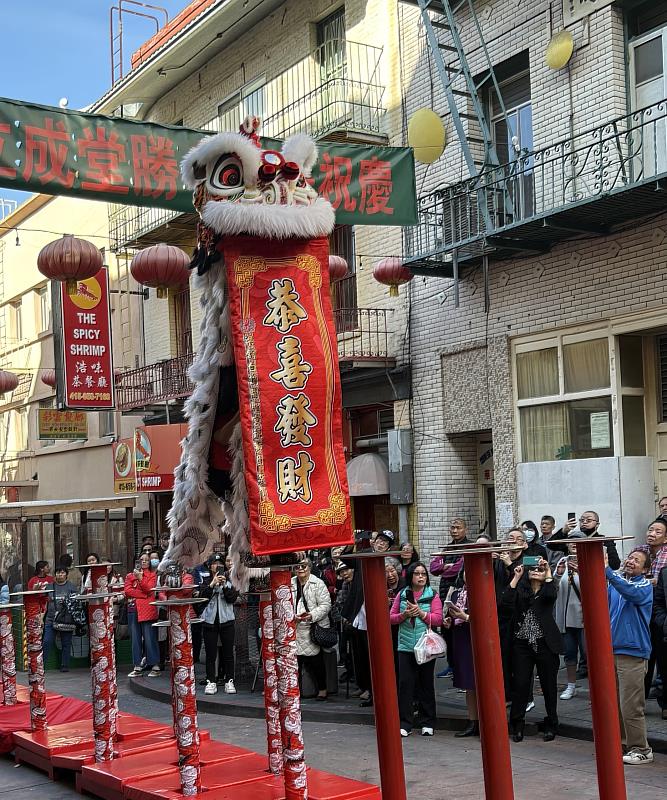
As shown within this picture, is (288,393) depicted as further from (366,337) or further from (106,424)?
(106,424)

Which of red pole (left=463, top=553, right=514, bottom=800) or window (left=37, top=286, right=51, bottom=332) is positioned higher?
window (left=37, top=286, right=51, bottom=332)

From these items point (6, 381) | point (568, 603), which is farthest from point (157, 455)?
point (568, 603)

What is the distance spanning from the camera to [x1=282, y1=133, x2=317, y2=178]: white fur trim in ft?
23.0

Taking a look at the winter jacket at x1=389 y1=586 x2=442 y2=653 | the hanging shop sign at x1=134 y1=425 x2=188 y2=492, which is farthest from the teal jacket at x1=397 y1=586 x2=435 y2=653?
the hanging shop sign at x1=134 y1=425 x2=188 y2=492

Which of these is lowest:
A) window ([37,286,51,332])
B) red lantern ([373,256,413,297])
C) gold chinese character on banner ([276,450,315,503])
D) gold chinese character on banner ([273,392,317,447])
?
gold chinese character on banner ([276,450,315,503])

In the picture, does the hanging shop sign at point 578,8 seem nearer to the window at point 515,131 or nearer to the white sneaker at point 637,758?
the window at point 515,131

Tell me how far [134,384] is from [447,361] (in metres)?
11.7

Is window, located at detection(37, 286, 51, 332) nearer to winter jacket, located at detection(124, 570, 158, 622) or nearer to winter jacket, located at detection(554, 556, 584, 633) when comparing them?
winter jacket, located at detection(124, 570, 158, 622)

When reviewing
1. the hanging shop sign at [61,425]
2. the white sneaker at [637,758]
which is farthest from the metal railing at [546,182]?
the hanging shop sign at [61,425]

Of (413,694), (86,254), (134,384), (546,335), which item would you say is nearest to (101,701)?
(413,694)

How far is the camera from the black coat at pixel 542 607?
10.2m

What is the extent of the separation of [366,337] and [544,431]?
4.35 metres

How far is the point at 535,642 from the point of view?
10164 millimetres

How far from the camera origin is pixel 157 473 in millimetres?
21234
